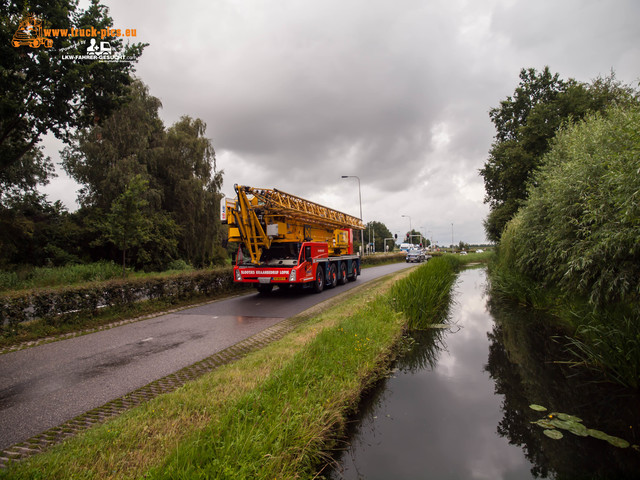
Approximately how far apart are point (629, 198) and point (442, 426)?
3475 millimetres

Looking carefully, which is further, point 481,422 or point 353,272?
point 353,272

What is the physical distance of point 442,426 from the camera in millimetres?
4203

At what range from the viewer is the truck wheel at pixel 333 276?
15.3m

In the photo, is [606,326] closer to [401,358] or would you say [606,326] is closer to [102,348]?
[401,358]

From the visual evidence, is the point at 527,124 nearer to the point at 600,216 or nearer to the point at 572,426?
the point at 600,216

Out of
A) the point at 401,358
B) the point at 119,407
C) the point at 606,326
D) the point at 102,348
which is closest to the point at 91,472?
the point at 119,407

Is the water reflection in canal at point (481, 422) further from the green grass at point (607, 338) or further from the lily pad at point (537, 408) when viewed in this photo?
the green grass at point (607, 338)

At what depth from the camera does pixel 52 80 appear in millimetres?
11594

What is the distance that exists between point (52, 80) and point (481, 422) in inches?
605

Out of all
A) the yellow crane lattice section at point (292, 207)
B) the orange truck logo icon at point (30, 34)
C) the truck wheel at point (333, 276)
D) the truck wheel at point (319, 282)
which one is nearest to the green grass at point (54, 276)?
the yellow crane lattice section at point (292, 207)

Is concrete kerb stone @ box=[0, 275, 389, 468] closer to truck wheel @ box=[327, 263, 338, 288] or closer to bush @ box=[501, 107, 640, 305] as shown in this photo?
bush @ box=[501, 107, 640, 305]

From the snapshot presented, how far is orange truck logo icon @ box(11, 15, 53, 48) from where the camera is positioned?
10517mm

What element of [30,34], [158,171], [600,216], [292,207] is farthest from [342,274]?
[158,171]

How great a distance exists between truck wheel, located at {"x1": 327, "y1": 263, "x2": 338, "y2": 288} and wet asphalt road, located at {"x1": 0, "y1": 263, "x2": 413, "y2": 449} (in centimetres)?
600
